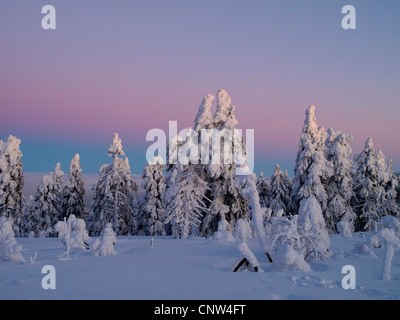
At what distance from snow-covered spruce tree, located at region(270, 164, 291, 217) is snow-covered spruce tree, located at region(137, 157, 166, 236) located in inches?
483

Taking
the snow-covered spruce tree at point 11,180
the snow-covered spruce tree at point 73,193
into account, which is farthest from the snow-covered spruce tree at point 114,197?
the snow-covered spruce tree at point 11,180

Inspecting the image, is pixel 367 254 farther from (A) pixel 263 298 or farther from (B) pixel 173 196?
(B) pixel 173 196

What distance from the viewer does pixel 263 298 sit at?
23.5 feet

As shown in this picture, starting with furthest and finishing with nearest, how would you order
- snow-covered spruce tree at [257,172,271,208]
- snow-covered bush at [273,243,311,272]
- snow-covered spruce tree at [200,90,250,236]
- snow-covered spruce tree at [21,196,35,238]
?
snow-covered spruce tree at [21,196,35,238] → snow-covered spruce tree at [257,172,271,208] → snow-covered spruce tree at [200,90,250,236] → snow-covered bush at [273,243,311,272]

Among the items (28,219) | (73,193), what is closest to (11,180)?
(73,193)

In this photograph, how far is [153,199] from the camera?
124ft

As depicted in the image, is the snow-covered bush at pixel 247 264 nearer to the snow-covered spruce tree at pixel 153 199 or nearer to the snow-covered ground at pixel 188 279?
the snow-covered ground at pixel 188 279

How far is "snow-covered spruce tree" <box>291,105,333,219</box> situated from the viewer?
31688 mm

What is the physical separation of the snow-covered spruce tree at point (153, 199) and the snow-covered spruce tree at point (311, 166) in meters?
14.7

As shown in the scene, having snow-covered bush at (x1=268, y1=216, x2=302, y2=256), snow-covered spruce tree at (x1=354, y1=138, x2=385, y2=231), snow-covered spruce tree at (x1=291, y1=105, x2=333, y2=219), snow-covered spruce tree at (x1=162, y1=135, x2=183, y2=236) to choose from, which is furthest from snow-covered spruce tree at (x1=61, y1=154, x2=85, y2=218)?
snow-covered bush at (x1=268, y1=216, x2=302, y2=256)

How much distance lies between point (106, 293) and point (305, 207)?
8.56m

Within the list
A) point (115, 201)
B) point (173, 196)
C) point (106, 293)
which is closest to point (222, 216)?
point (173, 196)

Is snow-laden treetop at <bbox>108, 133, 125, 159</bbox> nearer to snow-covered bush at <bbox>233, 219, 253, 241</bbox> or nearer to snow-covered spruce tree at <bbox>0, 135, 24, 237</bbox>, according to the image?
snow-covered spruce tree at <bbox>0, 135, 24, 237</bbox>

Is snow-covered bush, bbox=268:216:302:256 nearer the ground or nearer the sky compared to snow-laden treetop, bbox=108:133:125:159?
nearer the ground
